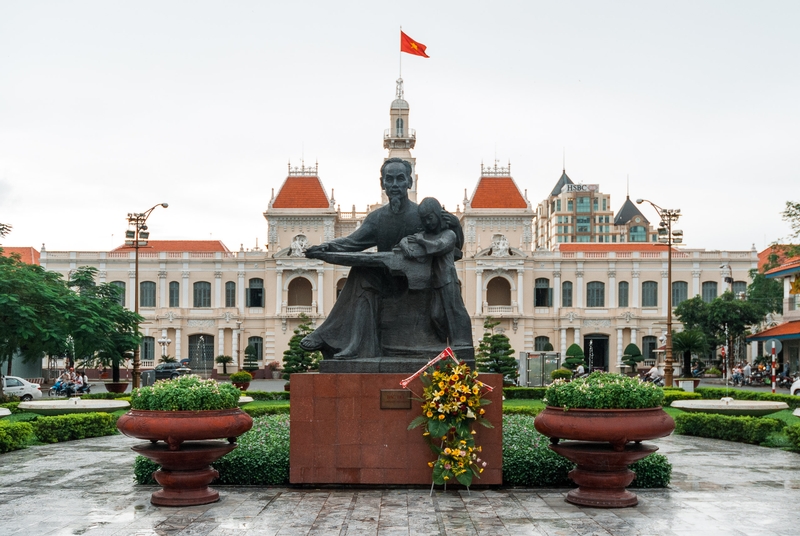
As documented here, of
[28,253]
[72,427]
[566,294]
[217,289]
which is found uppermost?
[28,253]

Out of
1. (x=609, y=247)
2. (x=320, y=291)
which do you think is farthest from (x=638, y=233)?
(x=320, y=291)

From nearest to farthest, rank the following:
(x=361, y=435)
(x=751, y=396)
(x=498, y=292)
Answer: (x=361, y=435), (x=751, y=396), (x=498, y=292)

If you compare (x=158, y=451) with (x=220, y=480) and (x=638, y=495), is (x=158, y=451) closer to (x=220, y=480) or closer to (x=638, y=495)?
(x=220, y=480)

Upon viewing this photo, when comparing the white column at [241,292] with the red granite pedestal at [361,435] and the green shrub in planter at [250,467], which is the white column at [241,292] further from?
the red granite pedestal at [361,435]

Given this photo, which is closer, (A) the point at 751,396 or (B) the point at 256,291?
(A) the point at 751,396

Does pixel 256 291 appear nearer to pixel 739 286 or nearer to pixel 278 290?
pixel 278 290

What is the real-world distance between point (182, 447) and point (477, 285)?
50721 millimetres

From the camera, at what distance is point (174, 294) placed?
59.1 meters

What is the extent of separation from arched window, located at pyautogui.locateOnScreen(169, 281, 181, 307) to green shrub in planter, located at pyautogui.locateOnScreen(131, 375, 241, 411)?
52.1m

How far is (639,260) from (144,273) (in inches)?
1323

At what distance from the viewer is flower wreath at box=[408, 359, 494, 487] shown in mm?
8180

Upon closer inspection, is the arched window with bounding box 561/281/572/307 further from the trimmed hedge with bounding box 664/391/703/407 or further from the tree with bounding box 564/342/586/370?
the trimmed hedge with bounding box 664/391/703/407

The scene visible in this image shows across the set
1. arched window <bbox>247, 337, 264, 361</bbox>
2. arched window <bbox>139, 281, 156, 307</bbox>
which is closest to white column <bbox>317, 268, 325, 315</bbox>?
arched window <bbox>247, 337, 264, 361</bbox>

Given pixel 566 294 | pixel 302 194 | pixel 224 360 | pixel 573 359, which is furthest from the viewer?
pixel 302 194
